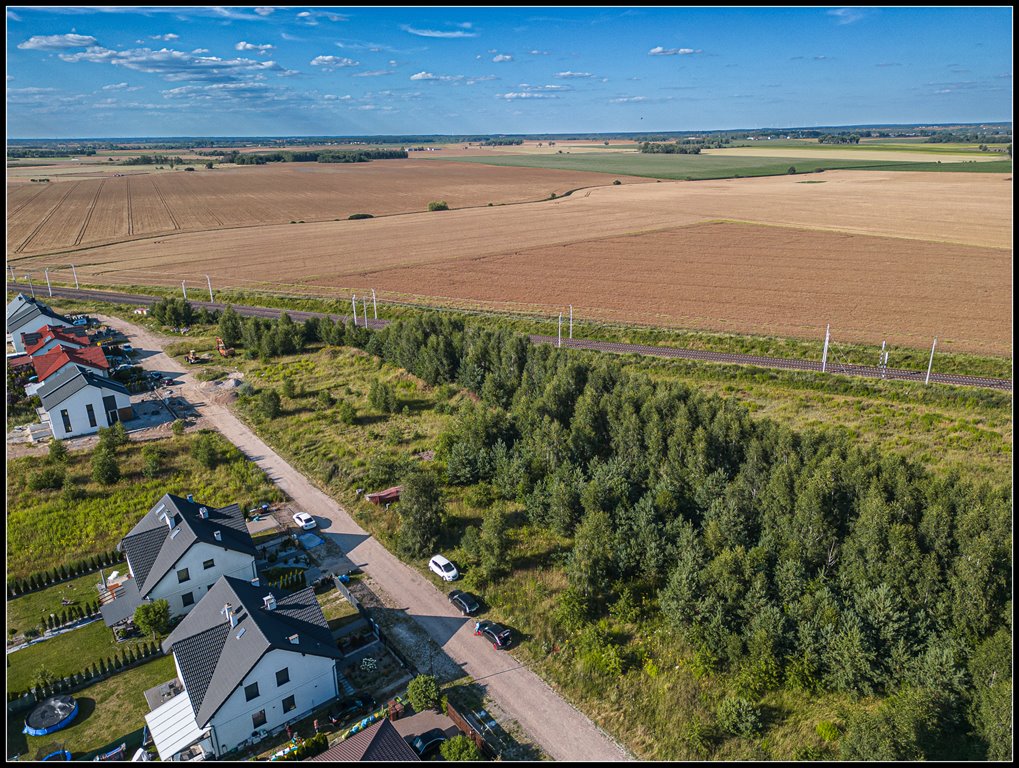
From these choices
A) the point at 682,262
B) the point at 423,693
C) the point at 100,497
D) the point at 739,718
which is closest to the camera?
the point at 739,718

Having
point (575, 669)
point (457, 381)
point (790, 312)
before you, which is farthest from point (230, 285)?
point (575, 669)

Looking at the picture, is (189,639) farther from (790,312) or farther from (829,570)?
(790,312)

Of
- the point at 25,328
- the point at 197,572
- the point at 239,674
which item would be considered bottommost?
the point at 197,572

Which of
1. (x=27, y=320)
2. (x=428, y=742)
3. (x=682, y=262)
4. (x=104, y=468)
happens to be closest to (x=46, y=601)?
(x=104, y=468)

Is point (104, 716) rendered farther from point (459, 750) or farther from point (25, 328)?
point (25, 328)

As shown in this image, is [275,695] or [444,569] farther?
[444,569]

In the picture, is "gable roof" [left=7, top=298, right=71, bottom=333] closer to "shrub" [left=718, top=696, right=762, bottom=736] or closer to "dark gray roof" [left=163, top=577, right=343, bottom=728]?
"dark gray roof" [left=163, top=577, right=343, bottom=728]
